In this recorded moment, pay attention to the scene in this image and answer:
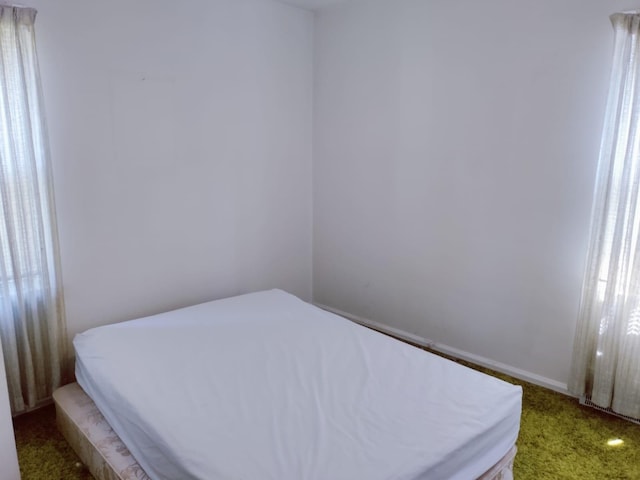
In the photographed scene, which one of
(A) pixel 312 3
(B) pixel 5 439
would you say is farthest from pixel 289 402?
(A) pixel 312 3

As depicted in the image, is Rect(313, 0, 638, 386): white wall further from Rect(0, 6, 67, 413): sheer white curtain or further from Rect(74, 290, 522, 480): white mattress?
Rect(0, 6, 67, 413): sheer white curtain

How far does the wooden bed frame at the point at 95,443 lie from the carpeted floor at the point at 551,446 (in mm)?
88

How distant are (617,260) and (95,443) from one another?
268cm

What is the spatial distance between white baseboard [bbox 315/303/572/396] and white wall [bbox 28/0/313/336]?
89 cm

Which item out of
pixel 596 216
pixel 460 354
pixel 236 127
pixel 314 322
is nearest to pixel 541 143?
pixel 596 216

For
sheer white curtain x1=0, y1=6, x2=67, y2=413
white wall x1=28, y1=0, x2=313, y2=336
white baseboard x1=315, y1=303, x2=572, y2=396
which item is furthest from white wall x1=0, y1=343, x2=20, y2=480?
white baseboard x1=315, y1=303, x2=572, y2=396

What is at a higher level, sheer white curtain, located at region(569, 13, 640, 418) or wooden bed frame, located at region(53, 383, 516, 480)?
sheer white curtain, located at region(569, 13, 640, 418)

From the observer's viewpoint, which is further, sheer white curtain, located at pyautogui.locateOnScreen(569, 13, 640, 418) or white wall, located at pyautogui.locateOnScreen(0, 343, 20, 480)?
sheer white curtain, located at pyautogui.locateOnScreen(569, 13, 640, 418)

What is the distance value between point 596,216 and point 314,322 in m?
1.66

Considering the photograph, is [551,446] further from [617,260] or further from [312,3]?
[312,3]

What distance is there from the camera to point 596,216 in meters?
2.43

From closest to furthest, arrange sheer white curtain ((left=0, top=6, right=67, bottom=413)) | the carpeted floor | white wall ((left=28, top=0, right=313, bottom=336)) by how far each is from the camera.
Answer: the carpeted floor < sheer white curtain ((left=0, top=6, right=67, bottom=413)) < white wall ((left=28, top=0, right=313, bottom=336))

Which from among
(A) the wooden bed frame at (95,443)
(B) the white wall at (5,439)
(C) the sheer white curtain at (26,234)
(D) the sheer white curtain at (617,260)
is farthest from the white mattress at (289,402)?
(D) the sheer white curtain at (617,260)

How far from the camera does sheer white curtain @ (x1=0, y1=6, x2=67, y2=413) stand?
2238 millimetres
